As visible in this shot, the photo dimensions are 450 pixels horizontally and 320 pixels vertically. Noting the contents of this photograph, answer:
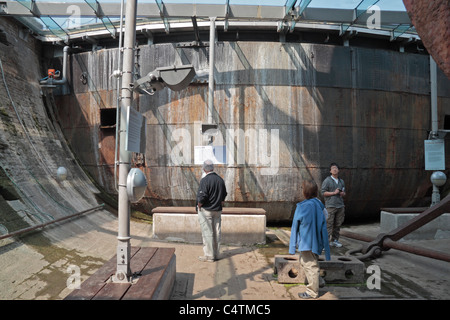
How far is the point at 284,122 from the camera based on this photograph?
7844 millimetres

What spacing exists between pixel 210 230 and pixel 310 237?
6.87ft

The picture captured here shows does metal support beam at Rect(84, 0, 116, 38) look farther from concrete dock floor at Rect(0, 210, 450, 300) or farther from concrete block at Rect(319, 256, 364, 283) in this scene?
concrete block at Rect(319, 256, 364, 283)

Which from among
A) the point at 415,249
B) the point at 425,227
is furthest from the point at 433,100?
the point at 415,249

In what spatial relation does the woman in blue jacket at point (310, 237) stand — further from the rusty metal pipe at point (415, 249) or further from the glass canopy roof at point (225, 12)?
the glass canopy roof at point (225, 12)

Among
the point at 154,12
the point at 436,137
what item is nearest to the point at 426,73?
the point at 436,137

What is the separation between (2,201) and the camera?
558 centimetres

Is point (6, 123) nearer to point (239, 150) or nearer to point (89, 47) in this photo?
point (89, 47)

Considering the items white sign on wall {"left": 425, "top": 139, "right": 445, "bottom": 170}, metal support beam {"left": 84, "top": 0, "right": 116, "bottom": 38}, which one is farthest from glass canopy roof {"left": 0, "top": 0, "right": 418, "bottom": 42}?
white sign on wall {"left": 425, "top": 139, "right": 445, "bottom": 170}

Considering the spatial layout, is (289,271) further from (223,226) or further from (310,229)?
(223,226)

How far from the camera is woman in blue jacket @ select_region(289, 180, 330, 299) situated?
3.60 metres

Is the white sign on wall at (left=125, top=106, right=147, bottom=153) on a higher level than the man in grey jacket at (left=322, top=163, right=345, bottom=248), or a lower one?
higher

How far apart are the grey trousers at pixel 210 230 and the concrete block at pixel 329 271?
56.1 inches

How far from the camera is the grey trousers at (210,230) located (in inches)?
204

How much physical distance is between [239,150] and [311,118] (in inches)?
85.7
